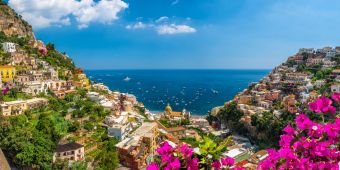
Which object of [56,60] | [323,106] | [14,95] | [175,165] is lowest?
[14,95]

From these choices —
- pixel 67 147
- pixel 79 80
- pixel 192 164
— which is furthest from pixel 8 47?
pixel 192 164

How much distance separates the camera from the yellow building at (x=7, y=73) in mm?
32812

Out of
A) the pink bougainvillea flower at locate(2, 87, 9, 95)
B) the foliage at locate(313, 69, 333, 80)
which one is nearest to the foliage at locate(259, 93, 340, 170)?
the pink bougainvillea flower at locate(2, 87, 9, 95)

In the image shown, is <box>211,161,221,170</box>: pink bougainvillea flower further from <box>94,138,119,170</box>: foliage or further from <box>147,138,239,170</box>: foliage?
<box>94,138,119,170</box>: foliage

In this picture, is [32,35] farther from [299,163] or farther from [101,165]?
A: [299,163]

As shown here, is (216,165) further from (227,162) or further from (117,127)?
(117,127)

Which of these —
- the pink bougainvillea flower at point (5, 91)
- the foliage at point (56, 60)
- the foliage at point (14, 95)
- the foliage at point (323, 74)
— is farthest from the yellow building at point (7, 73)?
the foliage at point (323, 74)

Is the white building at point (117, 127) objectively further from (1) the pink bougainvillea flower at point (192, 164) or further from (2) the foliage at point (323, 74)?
(2) the foliage at point (323, 74)

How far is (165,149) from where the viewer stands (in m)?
3.07

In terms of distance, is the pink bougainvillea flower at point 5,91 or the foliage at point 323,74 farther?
the foliage at point 323,74

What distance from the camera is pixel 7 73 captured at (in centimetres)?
3319

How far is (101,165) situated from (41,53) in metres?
31.6

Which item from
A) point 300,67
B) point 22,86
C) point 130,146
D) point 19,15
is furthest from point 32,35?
point 300,67

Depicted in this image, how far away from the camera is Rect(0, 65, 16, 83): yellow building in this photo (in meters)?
32.8
